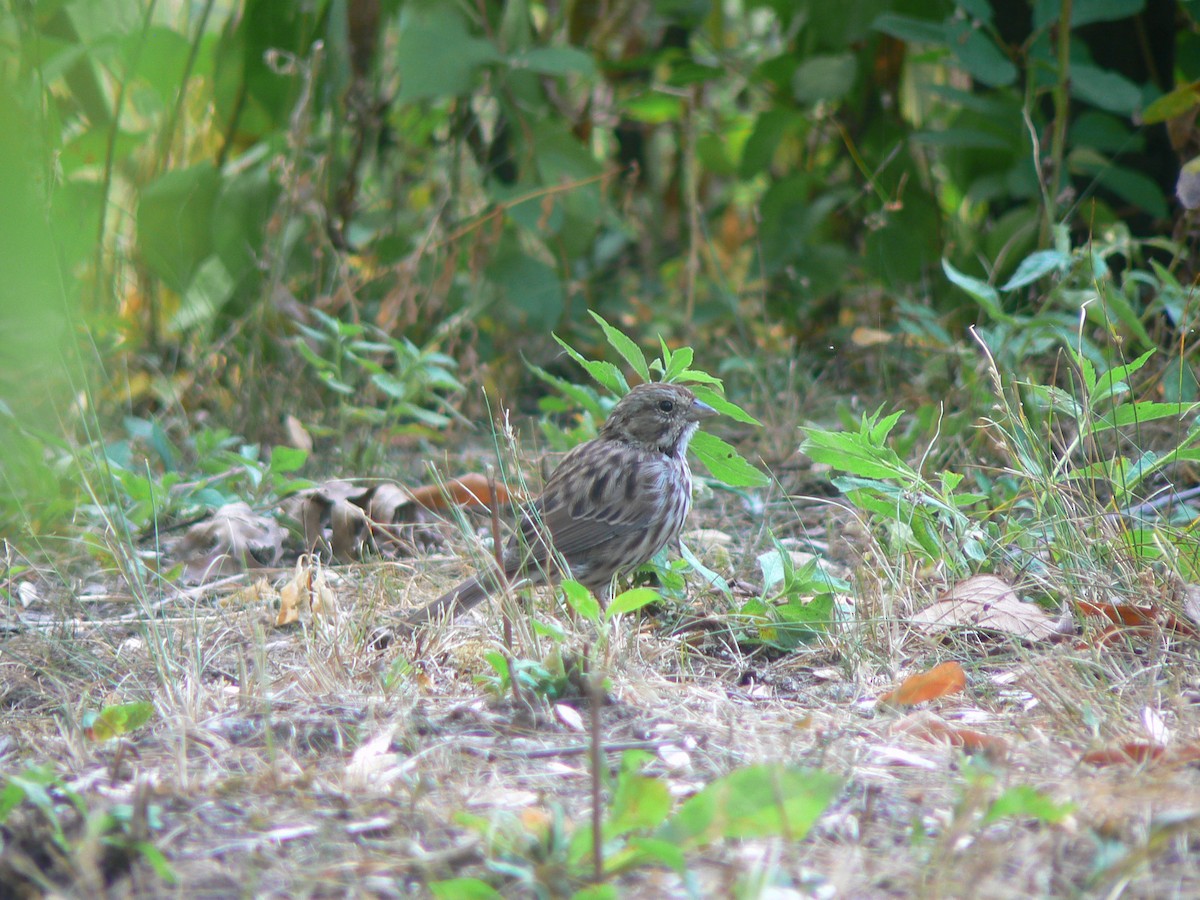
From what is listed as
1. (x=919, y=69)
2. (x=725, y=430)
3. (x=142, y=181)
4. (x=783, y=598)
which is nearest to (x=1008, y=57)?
(x=919, y=69)

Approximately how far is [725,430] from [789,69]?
203 cm

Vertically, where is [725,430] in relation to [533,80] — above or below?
below

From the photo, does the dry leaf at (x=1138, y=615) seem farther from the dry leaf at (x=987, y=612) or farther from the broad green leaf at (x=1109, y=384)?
the broad green leaf at (x=1109, y=384)

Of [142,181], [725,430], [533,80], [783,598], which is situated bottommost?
[725,430]

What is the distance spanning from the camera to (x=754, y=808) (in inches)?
74.4

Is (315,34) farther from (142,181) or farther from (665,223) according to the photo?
(665,223)

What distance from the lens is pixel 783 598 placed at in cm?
331

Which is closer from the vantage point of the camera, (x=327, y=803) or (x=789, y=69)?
(x=327, y=803)

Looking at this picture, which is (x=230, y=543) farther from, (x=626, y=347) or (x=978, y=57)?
(x=978, y=57)

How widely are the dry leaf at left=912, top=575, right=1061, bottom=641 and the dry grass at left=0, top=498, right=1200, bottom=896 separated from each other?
62 mm

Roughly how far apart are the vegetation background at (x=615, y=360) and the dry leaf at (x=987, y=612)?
8 cm

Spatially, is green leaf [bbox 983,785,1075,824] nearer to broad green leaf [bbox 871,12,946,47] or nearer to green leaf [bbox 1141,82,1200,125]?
green leaf [bbox 1141,82,1200,125]

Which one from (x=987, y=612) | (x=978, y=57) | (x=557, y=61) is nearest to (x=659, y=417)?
(x=987, y=612)

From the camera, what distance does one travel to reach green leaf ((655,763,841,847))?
6.11ft
